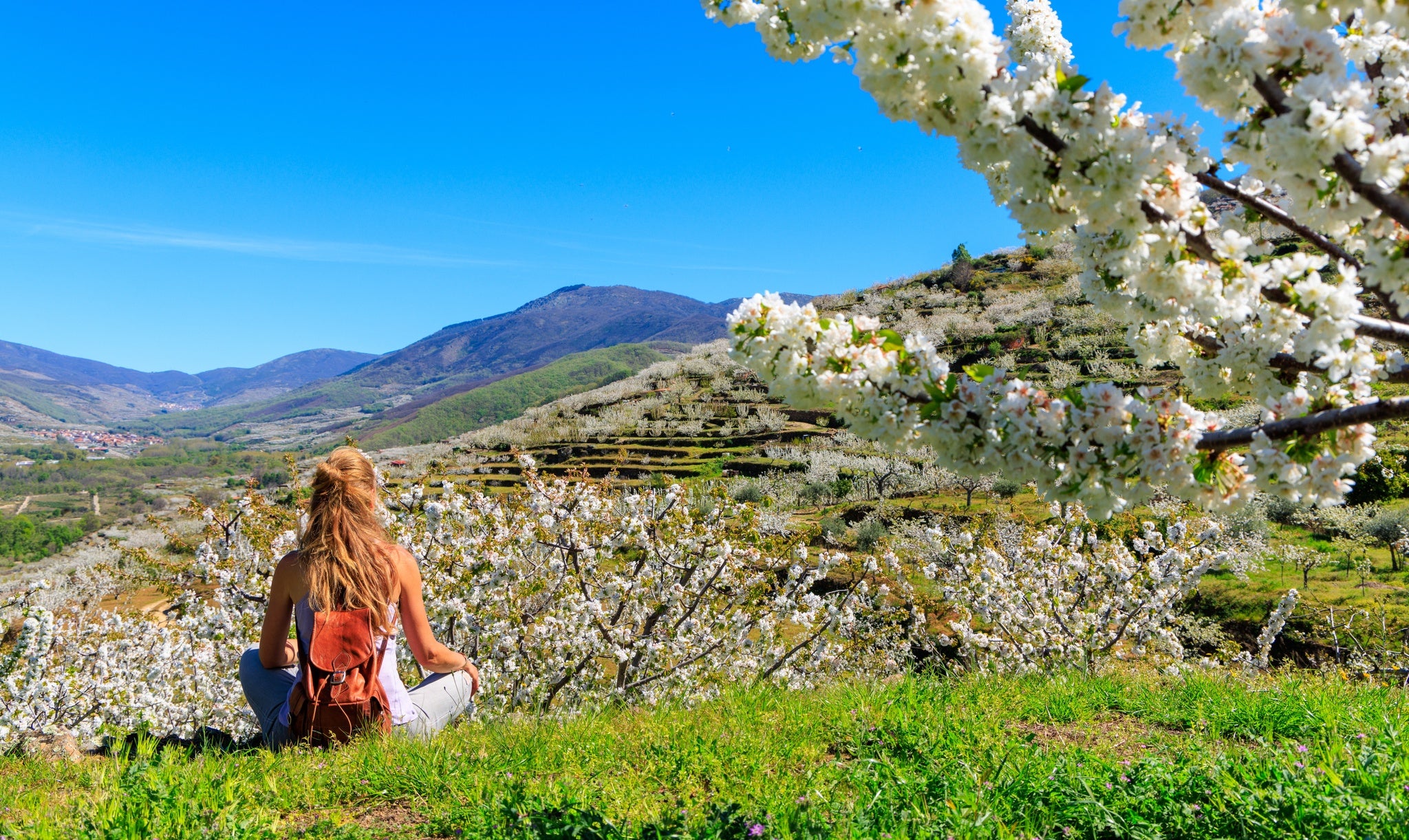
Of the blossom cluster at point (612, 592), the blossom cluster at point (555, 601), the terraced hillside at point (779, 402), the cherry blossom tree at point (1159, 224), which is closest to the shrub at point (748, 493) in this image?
the terraced hillside at point (779, 402)

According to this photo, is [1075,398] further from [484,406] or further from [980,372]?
[484,406]

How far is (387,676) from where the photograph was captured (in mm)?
3900

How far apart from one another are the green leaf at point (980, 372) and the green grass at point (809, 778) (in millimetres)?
1432

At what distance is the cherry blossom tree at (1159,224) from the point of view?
80.7 inches

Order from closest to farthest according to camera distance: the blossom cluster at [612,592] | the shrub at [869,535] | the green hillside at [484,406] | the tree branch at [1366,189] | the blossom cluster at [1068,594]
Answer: the tree branch at [1366,189] → the blossom cluster at [612,592] → the blossom cluster at [1068,594] → the shrub at [869,535] → the green hillside at [484,406]

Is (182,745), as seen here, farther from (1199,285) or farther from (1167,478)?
(1199,285)

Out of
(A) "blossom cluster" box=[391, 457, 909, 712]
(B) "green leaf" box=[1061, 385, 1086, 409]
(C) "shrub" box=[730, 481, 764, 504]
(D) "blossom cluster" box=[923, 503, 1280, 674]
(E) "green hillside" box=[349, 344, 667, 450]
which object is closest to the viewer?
(B) "green leaf" box=[1061, 385, 1086, 409]

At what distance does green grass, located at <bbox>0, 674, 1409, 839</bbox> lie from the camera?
8.14 feet

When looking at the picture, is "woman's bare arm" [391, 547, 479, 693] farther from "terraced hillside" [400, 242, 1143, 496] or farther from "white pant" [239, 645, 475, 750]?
"terraced hillside" [400, 242, 1143, 496]

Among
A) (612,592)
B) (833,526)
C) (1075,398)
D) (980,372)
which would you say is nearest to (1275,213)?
(1075,398)

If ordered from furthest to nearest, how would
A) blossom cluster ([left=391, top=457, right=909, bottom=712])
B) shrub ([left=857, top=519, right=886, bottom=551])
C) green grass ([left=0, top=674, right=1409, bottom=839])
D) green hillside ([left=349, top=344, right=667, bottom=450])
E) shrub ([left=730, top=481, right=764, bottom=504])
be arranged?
green hillside ([left=349, top=344, right=667, bottom=450]) → shrub ([left=730, top=481, right=764, bottom=504]) → shrub ([left=857, top=519, right=886, bottom=551]) → blossom cluster ([left=391, top=457, right=909, bottom=712]) → green grass ([left=0, top=674, right=1409, bottom=839])

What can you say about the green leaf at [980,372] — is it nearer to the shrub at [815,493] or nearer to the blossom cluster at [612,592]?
the blossom cluster at [612,592]

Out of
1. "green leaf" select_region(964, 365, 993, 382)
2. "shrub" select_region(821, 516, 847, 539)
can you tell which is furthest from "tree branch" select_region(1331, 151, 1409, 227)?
"shrub" select_region(821, 516, 847, 539)

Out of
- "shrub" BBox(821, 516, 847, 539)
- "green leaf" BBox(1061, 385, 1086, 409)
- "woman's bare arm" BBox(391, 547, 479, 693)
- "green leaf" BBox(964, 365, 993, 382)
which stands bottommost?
"shrub" BBox(821, 516, 847, 539)
